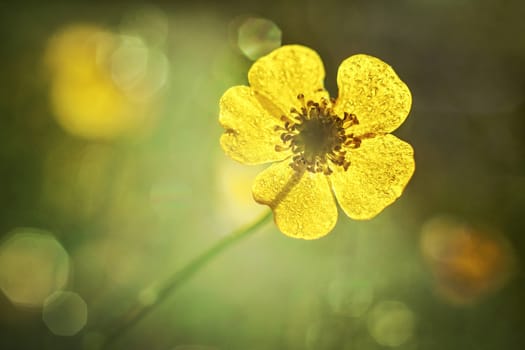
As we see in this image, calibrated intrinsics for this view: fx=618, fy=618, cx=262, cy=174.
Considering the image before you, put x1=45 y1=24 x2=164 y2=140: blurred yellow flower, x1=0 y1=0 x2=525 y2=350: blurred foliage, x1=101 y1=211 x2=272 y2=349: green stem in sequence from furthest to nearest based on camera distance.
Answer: x1=45 y1=24 x2=164 y2=140: blurred yellow flower
x1=0 y1=0 x2=525 y2=350: blurred foliage
x1=101 y1=211 x2=272 y2=349: green stem

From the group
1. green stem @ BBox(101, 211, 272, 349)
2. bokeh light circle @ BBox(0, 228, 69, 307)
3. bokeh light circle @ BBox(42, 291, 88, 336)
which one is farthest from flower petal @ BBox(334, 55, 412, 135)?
bokeh light circle @ BBox(0, 228, 69, 307)

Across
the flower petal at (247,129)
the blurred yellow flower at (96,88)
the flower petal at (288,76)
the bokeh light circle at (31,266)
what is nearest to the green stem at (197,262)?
the flower petal at (247,129)

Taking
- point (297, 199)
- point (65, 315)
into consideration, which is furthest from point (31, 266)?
point (297, 199)

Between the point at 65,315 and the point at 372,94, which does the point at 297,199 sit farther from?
the point at 65,315

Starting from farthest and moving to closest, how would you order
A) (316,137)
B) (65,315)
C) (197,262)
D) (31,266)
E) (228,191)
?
1. (228,191)
2. (31,266)
3. (65,315)
4. (316,137)
5. (197,262)

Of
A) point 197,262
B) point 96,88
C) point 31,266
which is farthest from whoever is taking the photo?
point 96,88

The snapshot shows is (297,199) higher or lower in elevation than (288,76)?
lower

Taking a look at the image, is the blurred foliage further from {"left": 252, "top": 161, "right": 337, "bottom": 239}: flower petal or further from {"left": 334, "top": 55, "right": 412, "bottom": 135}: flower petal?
{"left": 334, "top": 55, "right": 412, "bottom": 135}: flower petal

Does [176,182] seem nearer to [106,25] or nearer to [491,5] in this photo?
[106,25]
